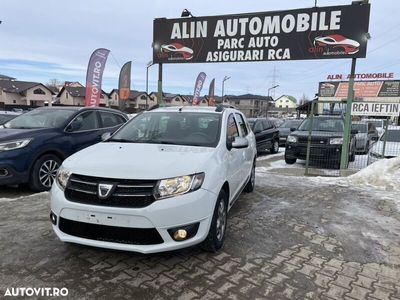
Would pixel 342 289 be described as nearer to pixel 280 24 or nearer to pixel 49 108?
pixel 49 108

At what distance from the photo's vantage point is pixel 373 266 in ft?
12.6

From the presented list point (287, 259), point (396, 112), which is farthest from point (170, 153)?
point (396, 112)

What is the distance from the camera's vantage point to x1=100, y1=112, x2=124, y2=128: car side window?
8.12 meters

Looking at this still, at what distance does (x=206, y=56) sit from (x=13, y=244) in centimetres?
832

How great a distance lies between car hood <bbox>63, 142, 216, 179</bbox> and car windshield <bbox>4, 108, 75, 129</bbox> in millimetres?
3466

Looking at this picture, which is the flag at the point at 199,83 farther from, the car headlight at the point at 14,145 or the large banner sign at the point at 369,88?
the car headlight at the point at 14,145

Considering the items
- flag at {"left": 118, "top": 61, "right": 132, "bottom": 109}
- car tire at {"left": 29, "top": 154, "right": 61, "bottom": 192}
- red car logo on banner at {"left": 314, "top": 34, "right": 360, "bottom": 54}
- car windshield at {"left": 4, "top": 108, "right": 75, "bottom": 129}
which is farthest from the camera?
flag at {"left": 118, "top": 61, "right": 132, "bottom": 109}

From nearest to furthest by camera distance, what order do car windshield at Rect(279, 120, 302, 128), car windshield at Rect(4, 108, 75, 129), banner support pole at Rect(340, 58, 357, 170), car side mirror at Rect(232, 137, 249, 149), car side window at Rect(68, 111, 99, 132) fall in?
car side mirror at Rect(232, 137, 249, 149) → car windshield at Rect(4, 108, 75, 129) → car side window at Rect(68, 111, 99, 132) → banner support pole at Rect(340, 58, 357, 170) → car windshield at Rect(279, 120, 302, 128)

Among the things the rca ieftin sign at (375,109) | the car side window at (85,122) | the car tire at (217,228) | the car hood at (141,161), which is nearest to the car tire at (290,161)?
the rca ieftin sign at (375,109)

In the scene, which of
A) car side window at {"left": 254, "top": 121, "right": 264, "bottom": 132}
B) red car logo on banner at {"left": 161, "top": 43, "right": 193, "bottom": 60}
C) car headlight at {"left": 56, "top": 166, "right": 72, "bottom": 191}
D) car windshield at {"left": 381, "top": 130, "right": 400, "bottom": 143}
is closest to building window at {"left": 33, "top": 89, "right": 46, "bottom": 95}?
car side window at {"left": 254, "top": 121, "right": 264, "bottom": 132}

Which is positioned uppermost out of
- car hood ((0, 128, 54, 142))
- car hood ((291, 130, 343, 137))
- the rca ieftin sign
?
the rca ieftin sign

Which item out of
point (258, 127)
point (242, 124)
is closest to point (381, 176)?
point (242, 124)

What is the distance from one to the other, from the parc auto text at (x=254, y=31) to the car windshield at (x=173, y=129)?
237 inches

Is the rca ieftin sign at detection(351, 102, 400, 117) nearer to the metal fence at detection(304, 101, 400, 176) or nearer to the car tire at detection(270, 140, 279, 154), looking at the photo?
the metal fence at detection(304, 101, 400, 176)
